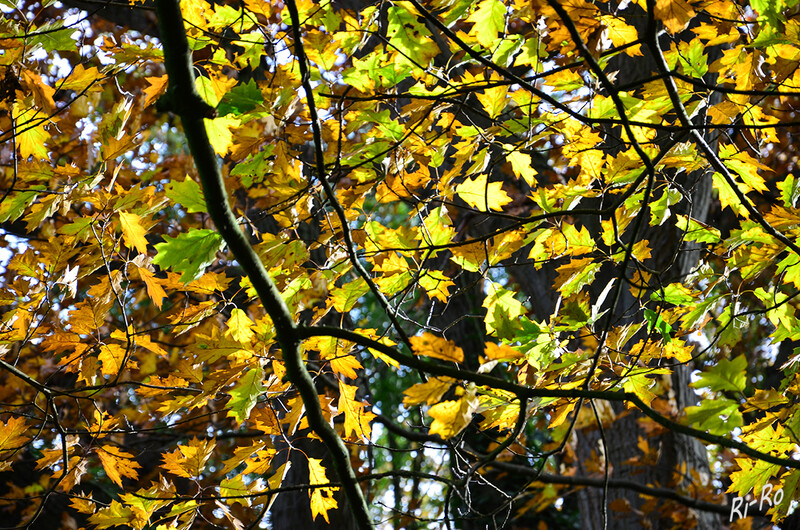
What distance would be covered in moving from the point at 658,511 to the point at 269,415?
275 centimetres

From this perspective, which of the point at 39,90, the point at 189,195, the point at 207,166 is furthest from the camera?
the point at 39,90

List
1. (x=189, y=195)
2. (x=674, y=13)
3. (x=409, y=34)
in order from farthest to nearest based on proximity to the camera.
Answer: (x=409, y=34) < (x=674, y=13) < (x=189, y=195)

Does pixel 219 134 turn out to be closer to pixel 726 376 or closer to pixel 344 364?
pixel 344 364

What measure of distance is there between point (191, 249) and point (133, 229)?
470mm

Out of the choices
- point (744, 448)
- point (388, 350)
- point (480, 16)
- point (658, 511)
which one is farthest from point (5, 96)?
point (658, 511)

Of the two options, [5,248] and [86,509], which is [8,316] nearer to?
[86,509]

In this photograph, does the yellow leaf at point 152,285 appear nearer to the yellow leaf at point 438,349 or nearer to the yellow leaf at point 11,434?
the yellow leaf at point 11,434

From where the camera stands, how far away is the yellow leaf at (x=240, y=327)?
1889mm

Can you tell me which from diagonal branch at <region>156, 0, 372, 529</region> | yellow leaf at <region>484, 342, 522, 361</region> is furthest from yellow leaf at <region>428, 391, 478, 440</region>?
diagonal branch at <region>156, 0, 372, 529</region>

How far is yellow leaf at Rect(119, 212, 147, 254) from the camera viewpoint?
5.78 ft

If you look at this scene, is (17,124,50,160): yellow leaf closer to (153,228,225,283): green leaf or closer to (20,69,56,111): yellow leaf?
(20,69,56,111): yellow leaf

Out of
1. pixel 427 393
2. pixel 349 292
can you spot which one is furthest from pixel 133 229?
pixel 427 393

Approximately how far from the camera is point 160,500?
1735 mm

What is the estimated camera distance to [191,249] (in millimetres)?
1419
